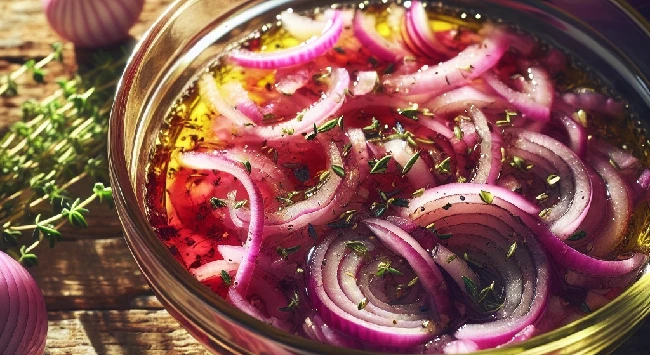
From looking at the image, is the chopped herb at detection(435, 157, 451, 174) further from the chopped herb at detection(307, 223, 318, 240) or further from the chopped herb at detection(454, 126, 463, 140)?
the chopped herb at detection(307, 223, 318, 240)

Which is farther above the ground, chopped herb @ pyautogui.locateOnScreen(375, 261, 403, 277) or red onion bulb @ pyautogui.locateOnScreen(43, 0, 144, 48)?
red onion bulb @ pyautogui.locateOnScreen(43, 0, 144, 48)

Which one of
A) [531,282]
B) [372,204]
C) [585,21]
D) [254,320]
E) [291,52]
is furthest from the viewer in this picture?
[585,21]

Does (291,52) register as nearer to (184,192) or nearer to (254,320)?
(184,192)

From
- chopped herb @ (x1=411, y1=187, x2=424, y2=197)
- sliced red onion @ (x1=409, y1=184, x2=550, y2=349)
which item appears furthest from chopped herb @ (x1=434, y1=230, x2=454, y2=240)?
chopped herb @ (x1=411, y1=187, x2=424, y2=197)

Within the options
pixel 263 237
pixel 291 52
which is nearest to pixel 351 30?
pixel 291 52

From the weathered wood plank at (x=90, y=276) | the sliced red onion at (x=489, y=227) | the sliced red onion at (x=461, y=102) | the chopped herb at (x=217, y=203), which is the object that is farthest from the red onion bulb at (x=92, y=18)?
Answer: the sliced red onion at (x=489, y=227)

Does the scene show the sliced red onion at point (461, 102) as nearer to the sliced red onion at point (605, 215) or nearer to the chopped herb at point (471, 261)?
the sliced red onion at point (605, 215)

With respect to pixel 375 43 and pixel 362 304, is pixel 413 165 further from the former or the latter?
pixel 375 43
